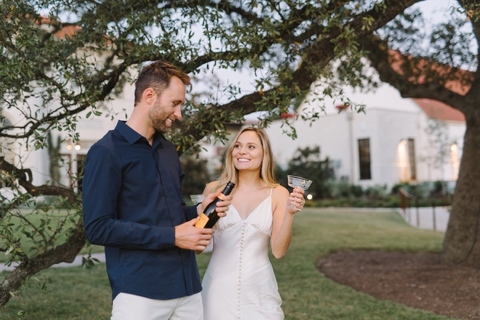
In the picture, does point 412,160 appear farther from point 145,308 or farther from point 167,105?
point 145,308

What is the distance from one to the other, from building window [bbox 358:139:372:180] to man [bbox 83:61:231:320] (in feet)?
97.0

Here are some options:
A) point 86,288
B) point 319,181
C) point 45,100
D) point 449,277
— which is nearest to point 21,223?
point 45,100

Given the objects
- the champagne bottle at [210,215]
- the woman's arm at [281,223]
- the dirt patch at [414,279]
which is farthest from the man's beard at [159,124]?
the dirt patch at [414,279]

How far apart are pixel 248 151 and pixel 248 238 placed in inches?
23.3

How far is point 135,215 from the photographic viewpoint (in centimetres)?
270

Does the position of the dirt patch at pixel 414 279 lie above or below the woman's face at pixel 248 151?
below

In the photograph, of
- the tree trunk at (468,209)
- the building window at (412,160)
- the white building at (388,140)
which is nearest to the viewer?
the tree trunk at (468,209)

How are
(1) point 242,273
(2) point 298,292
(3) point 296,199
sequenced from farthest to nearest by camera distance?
(2) point 298,292, (1) point 242,273, (3) point 296,199

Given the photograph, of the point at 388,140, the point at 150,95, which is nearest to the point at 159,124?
the point at 150,95

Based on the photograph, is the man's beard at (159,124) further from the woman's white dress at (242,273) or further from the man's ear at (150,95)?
the woman's white dress at (242,273)

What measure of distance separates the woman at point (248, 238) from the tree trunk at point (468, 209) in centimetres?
634

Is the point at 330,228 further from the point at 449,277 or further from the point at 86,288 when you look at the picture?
the point at 86,288

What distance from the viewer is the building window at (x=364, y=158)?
31.6 metres

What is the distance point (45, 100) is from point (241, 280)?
254 centimetres
